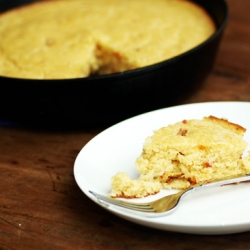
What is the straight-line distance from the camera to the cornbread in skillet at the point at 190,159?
131cm

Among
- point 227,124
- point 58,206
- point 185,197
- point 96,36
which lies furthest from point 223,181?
point 96,36

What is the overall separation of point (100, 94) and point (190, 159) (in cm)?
45

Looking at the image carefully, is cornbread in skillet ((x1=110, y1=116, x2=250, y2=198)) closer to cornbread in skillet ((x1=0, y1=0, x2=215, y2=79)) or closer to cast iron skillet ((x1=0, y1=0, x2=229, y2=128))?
cast iron skillet ((x1=0, y1=0, x2=229, y2=128))

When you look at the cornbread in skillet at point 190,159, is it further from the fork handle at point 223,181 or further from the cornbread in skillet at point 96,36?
the cornbread in skillet at point 96,36

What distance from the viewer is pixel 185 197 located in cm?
125

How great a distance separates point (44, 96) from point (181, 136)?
1.70ft

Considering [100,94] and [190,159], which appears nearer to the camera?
[190,159]

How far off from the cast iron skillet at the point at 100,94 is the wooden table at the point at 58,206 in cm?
9

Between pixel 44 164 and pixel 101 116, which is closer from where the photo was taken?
pixel 44 164

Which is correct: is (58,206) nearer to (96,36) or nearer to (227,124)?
(227,124)

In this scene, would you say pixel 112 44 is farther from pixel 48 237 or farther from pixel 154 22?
pixel 48 237

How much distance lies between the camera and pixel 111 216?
131cm

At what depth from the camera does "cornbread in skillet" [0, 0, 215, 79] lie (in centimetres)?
192

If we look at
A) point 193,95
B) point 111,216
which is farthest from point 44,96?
point 193,95
